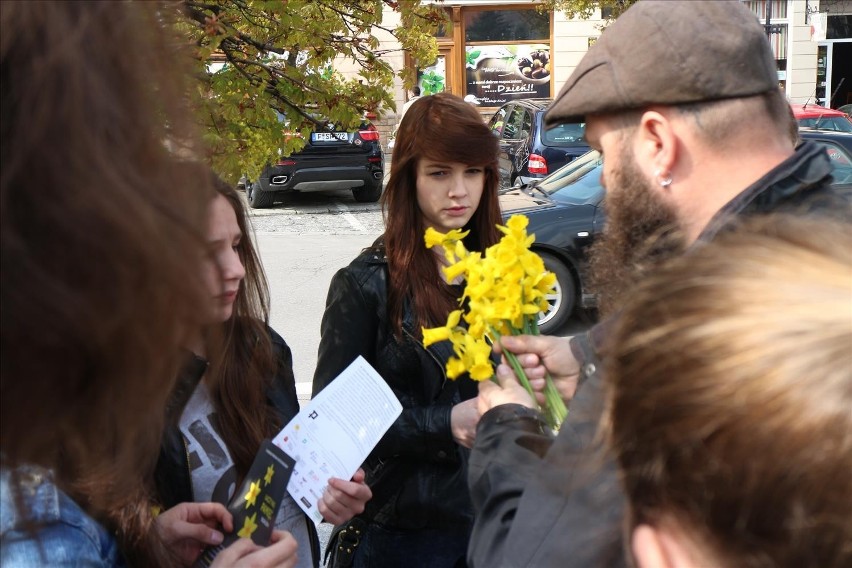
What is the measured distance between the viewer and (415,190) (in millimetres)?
2625

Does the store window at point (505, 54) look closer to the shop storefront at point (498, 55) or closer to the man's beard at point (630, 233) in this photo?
the shop storefront at point (498, 55)

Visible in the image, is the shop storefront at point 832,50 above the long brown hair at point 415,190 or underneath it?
above

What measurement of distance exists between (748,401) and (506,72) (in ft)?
67.2

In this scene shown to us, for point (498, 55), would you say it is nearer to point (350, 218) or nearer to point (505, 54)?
point (505, 54)

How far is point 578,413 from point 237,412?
38.2 inches

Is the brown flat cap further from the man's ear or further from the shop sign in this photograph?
the shop sign

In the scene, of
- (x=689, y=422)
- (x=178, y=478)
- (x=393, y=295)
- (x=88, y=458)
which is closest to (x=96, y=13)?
(x=88, y=458)

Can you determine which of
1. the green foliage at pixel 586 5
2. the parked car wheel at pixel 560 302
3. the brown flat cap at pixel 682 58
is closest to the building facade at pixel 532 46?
the green foliage at pixel 586 5

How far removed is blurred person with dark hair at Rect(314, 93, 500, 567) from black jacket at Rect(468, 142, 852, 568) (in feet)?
2.22

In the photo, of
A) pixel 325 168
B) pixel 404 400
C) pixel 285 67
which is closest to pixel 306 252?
pixel 325 168

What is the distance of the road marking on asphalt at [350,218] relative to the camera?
12180 millimetres

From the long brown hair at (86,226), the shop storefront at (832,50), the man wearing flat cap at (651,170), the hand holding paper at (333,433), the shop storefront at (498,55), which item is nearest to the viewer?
the long brown hair at (86,226)

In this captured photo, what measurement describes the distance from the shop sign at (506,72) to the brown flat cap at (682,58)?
18.9 metres

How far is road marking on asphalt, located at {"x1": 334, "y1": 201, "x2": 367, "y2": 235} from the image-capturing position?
1218cm
